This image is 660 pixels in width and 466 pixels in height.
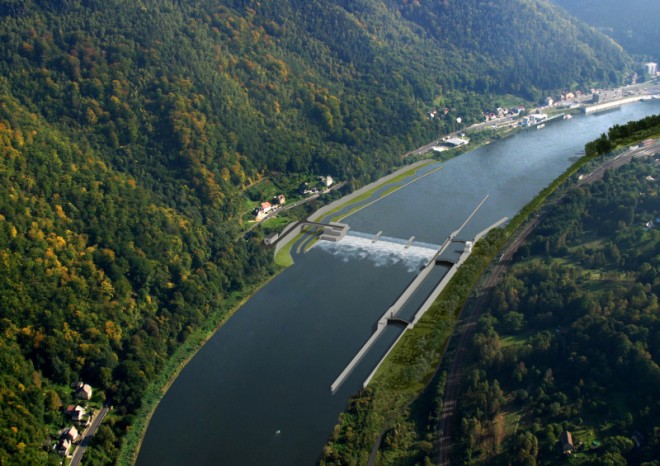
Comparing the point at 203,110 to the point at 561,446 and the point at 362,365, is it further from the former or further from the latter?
the point at 561,446

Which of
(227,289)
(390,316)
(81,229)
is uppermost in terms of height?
(81,229)

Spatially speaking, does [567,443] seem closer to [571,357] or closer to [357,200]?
[571,357]

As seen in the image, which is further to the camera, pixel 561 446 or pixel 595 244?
pixel 595 244

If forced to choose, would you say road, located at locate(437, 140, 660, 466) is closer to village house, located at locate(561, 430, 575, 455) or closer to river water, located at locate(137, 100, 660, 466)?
river water, located at locate(137, 100, 660, 466)

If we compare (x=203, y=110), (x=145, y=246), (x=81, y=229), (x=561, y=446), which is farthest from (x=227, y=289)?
(x=561, y=446)

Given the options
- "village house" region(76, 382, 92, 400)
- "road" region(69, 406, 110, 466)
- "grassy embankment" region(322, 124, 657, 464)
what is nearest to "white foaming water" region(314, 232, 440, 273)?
"grassy embankment" region(322, 124, 657, 464)

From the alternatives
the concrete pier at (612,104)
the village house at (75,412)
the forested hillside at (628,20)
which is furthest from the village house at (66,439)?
the forested hillside at (628,20)

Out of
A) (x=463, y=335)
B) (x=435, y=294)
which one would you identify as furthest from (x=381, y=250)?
(x=463, y=335)
